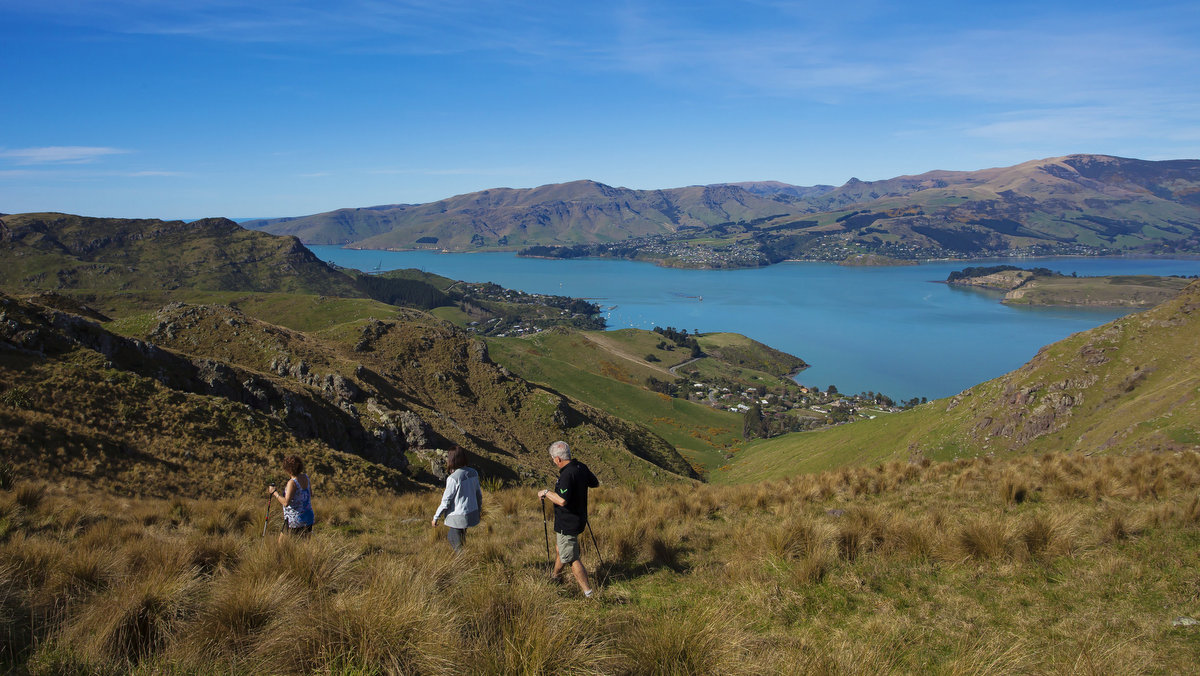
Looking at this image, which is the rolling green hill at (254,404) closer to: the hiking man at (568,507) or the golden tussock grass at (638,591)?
the golden tussock grass at (638,591)

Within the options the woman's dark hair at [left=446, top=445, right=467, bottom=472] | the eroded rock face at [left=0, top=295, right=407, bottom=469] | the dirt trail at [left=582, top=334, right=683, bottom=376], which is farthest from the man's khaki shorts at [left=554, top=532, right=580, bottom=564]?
the dirt trail at [left=582, top=334, right=683, bottom=376]

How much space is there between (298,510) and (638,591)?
531 centimetres

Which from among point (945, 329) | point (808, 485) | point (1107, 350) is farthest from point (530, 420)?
point (945, 329)

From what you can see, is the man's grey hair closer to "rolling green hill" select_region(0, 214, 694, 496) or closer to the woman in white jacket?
the woman in white jacket

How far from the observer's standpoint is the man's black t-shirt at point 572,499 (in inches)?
268

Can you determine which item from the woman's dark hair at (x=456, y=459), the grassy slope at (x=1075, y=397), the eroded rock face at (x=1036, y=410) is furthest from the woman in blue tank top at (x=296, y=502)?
the eroded rock face at (x=1036, y=410)

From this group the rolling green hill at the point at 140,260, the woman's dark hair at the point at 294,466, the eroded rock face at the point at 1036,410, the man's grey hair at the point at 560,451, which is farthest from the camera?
the rolling green hill at the point at 140,260

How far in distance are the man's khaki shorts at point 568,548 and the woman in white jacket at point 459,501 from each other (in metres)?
1.47

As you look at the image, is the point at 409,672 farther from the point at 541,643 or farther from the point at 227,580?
the point at 227,580

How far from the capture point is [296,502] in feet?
27.8

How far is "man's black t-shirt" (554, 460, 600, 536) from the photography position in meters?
6.80

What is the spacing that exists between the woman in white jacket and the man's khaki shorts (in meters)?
1.47

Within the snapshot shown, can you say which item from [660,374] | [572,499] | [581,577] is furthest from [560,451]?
[660,374]

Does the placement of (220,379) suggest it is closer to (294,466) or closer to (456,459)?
(294,466)
